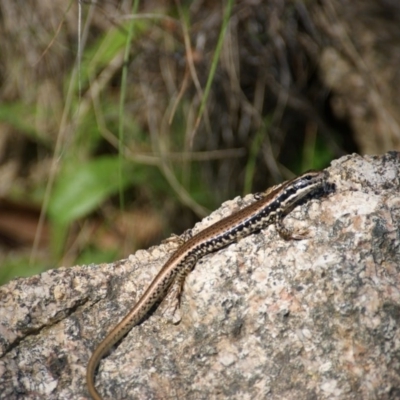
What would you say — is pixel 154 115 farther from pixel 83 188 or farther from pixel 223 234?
pixel 223 234

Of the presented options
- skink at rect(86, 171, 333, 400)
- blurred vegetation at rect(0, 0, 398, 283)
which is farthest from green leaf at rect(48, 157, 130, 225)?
skink at rect(86, 171, 333, 400)

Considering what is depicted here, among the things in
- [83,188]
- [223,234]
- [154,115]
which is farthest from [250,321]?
[154,115]

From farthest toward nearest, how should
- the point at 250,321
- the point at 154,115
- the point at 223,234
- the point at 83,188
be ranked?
the point at 154,115
the point at 83,188
the point at 223,234
the point at 250,321

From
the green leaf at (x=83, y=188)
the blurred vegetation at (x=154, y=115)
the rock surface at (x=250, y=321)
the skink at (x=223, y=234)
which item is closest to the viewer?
the rock surface at (x=250, y=321)

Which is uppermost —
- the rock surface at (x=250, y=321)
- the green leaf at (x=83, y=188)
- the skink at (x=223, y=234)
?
the green leaf at (x=83, y=188)

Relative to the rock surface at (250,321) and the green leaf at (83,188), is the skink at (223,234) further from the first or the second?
the green leaf at (83,188)

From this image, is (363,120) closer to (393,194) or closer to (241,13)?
(241,13)

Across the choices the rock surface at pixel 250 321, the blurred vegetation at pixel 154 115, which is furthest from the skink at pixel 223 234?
the blurred vegetation at pixel 154 115
